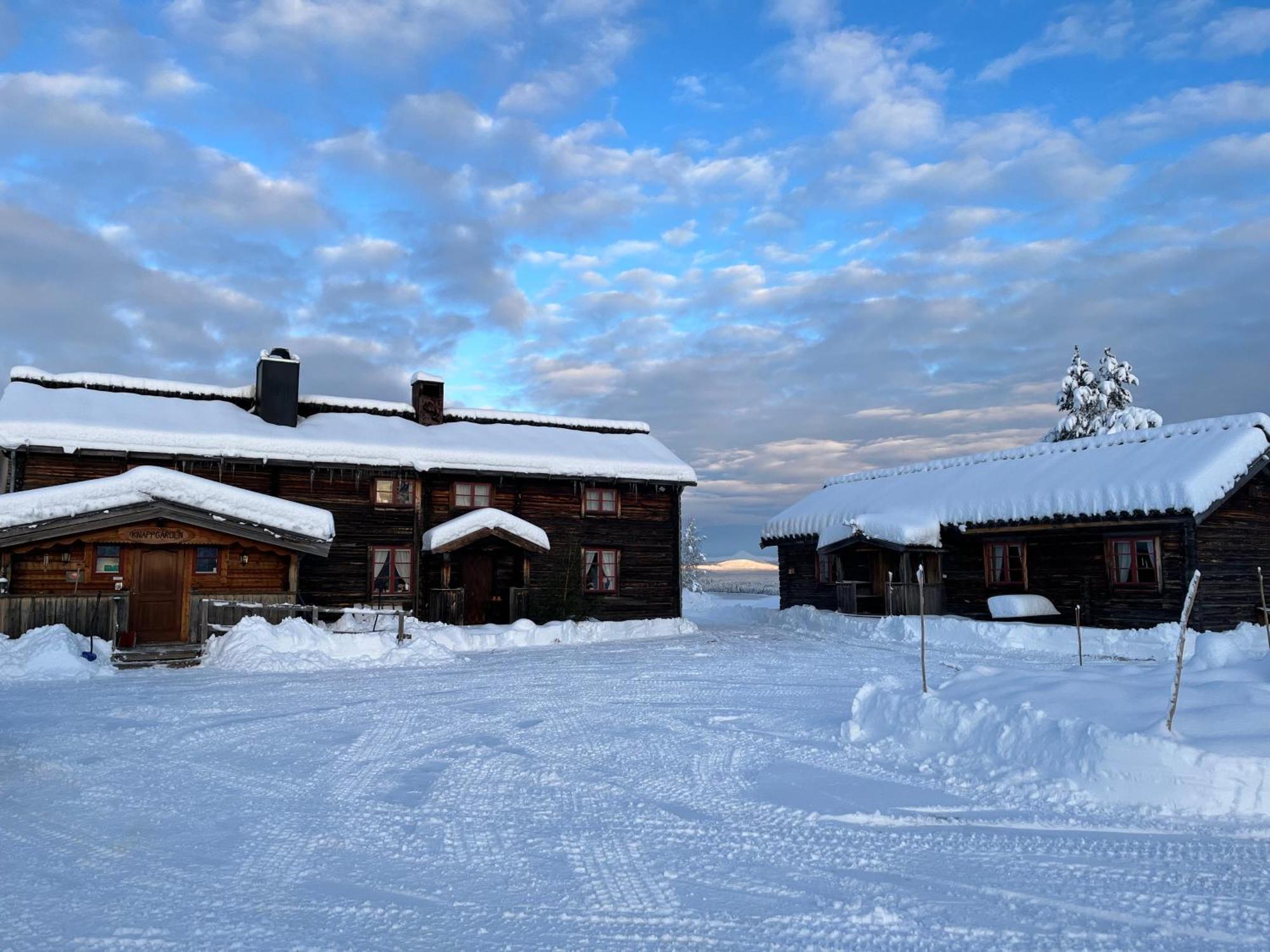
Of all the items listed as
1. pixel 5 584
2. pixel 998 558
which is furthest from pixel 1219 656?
pixel 5 584

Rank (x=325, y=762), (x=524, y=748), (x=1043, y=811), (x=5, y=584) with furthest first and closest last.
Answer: (x=5, y=584) → (x=524, y=748) → (x=325, y=762) → (x=1043, y=811)

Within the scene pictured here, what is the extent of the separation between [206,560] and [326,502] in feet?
14.6

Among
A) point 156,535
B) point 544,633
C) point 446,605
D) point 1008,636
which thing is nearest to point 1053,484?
point 1008,636

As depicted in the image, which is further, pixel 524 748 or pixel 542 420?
pixel 542 420

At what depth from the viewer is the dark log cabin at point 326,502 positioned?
1964cm

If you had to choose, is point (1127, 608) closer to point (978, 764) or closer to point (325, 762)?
point (978, 764)

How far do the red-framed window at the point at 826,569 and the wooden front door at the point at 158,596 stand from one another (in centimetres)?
2014

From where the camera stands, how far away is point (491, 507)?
86.0ft

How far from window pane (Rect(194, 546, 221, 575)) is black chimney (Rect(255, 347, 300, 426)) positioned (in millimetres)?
6150

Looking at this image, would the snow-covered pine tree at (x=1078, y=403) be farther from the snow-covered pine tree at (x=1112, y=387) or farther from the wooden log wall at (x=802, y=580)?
the wooden log wall at (x=802, y=580)

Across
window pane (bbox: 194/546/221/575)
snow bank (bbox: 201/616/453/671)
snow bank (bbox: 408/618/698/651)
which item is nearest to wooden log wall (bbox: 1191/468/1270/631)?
snow bank (bbox: 408/618/698/651)

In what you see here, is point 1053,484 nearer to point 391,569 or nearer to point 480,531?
point 480,531

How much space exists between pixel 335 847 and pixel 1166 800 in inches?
268

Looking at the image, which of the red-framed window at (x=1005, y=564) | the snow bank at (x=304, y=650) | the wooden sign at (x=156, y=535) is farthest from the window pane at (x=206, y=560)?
the red-framed window at (x=1005, y=564)
